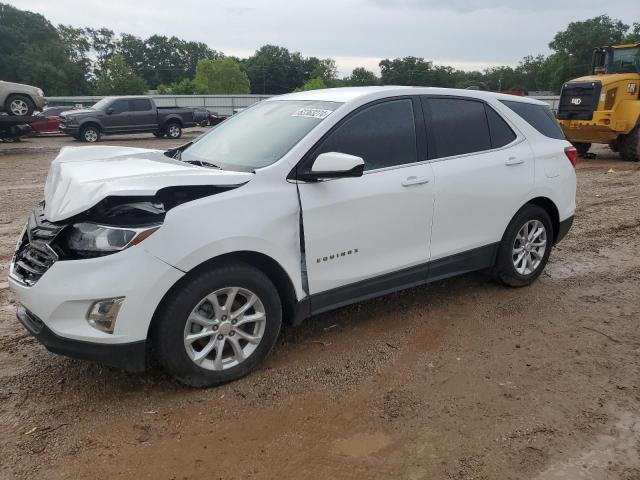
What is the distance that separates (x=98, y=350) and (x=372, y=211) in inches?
76.4

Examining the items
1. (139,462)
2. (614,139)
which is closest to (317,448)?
(139,462)

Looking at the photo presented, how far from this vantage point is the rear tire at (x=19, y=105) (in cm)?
1513

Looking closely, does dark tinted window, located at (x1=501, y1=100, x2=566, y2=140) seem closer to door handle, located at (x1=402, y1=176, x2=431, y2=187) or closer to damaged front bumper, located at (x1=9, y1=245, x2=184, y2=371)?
door handle, located at (x1=402, y1=176, x2=431, y2=187)

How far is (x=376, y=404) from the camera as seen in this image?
10.2ft

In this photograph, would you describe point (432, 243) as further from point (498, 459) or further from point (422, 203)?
point (498, 459)

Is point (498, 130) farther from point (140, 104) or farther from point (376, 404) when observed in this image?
point (140, 104)

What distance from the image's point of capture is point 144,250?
2.81 metres

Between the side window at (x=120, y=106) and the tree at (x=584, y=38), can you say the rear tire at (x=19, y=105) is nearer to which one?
the side window at (x=120, y=106)

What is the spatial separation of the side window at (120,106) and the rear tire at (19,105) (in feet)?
16.3

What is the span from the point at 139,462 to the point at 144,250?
1.08m

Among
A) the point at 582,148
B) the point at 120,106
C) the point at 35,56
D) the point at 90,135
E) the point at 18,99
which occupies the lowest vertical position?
the point at 582,148

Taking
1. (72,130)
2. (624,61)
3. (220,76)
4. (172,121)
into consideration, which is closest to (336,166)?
(624,61)

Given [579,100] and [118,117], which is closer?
[579,100]

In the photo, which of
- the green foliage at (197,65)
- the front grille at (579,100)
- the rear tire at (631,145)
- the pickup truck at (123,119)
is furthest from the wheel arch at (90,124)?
the green foliage at (197,65)
